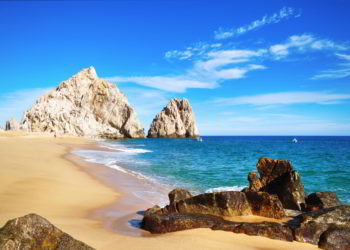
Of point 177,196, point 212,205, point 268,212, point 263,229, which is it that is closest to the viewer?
point 263,229

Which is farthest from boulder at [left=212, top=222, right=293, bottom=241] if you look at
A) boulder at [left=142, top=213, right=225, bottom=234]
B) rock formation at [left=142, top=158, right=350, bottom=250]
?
boulder at [left=142, top=213, right=225, bottom=234]

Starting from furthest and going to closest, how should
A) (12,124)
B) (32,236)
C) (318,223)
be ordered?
1. (12,124)
2. (318,223)
3. (32,236)

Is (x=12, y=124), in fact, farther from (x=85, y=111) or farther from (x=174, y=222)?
(x=174, y=222)

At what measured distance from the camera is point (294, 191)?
10.6 meters

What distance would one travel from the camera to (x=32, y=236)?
149 inches

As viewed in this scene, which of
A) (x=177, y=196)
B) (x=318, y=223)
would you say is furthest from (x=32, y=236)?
(x=318, y=223)

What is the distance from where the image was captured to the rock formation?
6.72 meters

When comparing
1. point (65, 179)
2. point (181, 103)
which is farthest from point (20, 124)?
point (65, 179)

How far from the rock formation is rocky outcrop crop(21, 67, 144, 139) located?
4034 inches

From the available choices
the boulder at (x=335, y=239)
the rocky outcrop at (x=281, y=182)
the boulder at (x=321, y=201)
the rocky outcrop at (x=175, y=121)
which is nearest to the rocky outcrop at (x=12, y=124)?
the rocky outcrop at (x=175, y=121)

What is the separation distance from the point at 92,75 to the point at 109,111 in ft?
79.0

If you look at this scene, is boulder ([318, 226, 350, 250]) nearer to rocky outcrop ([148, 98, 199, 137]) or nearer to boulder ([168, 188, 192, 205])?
boulder ([168, 188, 192, 205])

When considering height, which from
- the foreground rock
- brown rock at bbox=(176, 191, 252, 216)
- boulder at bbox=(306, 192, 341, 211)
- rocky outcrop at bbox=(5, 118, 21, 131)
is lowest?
boulder at bbox=(306, 192, 341, 211)

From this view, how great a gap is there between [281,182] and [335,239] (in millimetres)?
5135
